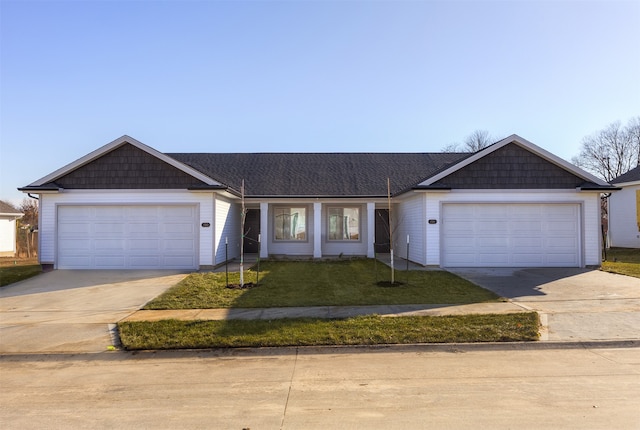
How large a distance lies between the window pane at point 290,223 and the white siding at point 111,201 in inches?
212

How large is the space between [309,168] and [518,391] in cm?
1777

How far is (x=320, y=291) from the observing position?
1051cm

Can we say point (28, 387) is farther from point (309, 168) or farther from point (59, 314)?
point (309, 168)

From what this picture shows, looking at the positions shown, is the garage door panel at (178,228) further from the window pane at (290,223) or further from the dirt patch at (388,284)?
the dirt patch at (388,284)

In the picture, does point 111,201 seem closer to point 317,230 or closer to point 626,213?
point 317,230

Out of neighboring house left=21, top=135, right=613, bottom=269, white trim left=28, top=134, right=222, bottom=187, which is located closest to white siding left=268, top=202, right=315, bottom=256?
neighboring house left=21, top=135, right=613, bottom=269

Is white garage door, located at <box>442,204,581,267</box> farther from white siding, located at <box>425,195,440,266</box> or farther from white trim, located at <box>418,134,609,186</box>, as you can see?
white trim, located at <box>418,134,609,186</box>

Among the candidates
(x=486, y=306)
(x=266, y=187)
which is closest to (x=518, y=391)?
(x=486, y=306)

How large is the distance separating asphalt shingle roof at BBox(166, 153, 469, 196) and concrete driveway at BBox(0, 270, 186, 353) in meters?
6.52

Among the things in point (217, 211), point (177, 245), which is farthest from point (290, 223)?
point (177, 245)

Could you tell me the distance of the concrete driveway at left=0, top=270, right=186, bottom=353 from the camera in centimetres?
682

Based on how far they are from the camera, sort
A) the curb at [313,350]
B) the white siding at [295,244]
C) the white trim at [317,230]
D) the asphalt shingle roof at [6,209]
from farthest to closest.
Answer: the asphalt shingle roof at [6,209], the white siding at [295,244], the white trim at [317,230], the curb at [313,350]

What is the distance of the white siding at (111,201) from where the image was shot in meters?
14.4

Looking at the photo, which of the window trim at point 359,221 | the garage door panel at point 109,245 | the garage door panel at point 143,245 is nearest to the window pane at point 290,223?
the window trim at point 359,221
